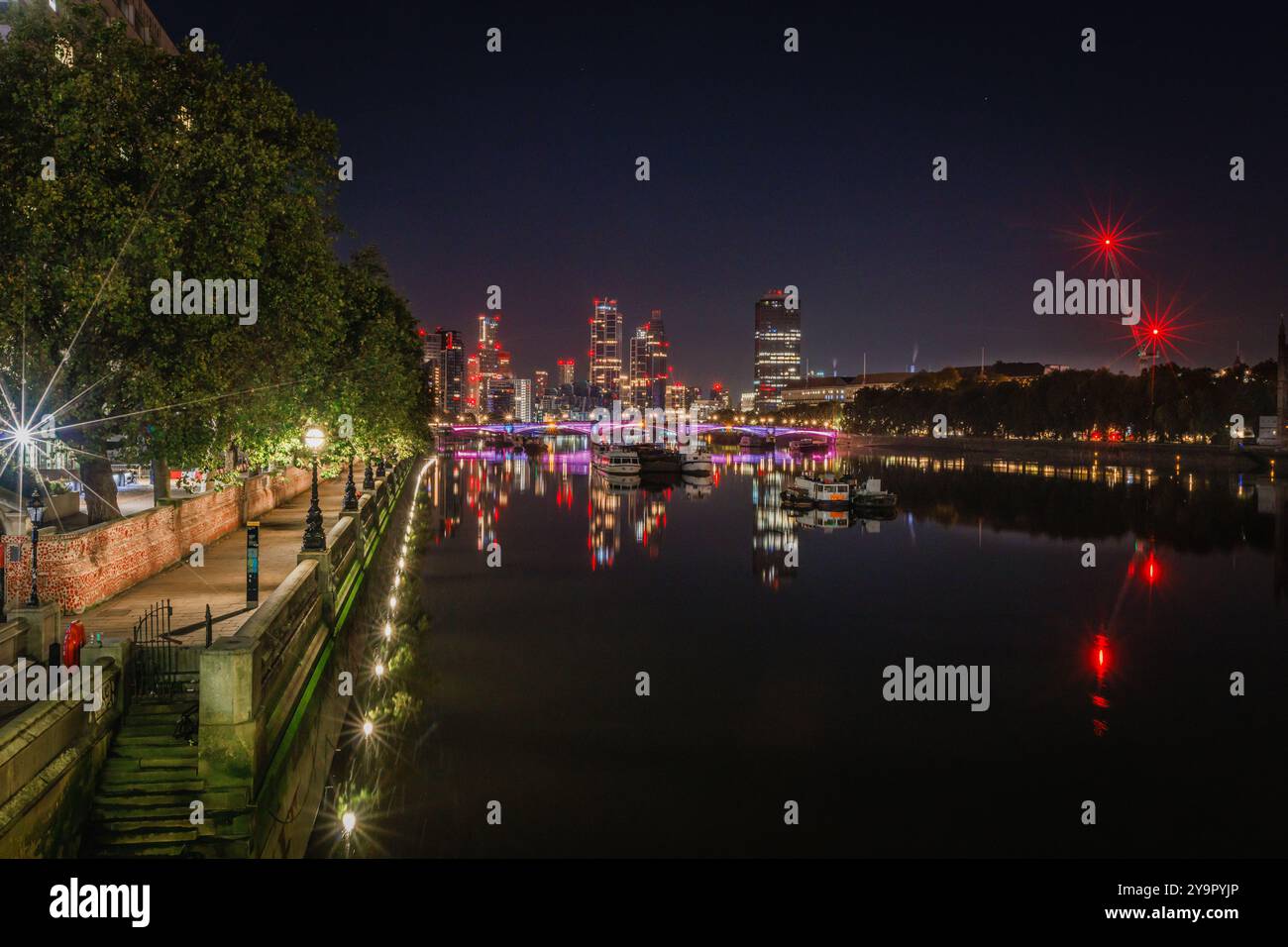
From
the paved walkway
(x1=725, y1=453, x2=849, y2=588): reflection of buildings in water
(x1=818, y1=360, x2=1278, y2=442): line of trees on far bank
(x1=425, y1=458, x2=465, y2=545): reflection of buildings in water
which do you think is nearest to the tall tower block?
(x1=818, y1=360, x2=1278, y2=442): line of trees on far bank

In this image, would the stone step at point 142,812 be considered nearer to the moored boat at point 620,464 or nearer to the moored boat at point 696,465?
the moored boat at point 620,464


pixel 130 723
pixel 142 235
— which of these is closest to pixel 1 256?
pixel 142 235

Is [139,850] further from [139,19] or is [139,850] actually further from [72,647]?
[139,19]

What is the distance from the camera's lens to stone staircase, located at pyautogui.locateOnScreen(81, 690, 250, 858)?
40.5 feet

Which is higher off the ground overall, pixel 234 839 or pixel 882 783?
pixel 234 839

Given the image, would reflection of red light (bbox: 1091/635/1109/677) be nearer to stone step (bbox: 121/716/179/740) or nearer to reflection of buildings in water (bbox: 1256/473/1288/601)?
reflection of buildings in water (bbox: 1256/473/1288/601)

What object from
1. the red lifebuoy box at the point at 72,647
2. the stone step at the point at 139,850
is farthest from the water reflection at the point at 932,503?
the stone step at the point at 139,850

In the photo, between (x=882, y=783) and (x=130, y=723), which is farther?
(x=882, y=783)

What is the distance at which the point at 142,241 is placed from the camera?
18172mm

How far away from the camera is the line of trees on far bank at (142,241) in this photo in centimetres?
1802

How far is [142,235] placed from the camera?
1814 cm
